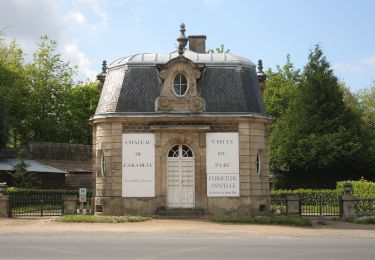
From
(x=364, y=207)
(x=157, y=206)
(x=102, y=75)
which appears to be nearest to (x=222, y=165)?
(x=157, y=206)

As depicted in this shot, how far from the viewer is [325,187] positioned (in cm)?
4234

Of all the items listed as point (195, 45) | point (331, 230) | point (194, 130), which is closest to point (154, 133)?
point (194, 130)

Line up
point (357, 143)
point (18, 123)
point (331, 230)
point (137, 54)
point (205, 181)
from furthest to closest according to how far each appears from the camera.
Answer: point (18, 123) → point (357, 143) → point (137, 54) → point (205, 181) → point (331, 230)

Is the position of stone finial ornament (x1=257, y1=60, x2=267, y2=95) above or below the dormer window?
above

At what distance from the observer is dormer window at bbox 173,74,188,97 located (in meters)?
26.3

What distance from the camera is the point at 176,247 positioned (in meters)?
14.9

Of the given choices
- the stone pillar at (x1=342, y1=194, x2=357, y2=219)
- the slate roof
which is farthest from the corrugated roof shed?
the stone pillar at (x1=342, y1=194, x2=357, y2=219)

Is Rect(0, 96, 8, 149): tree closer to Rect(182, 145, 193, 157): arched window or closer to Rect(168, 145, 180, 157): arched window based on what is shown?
Rect(168, 145, 180, 157): arched window

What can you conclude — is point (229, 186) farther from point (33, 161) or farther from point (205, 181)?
point (33, 161)

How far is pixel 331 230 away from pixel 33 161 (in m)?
28.4

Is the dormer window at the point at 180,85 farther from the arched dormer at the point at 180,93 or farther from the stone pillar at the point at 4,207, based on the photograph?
the stone pillar at the point at 4,207

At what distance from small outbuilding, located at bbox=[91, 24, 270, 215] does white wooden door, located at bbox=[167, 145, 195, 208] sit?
42 mm

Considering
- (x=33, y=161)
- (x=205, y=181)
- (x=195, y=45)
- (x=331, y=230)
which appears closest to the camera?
(x=331, y=230)

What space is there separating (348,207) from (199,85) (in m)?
8.09
